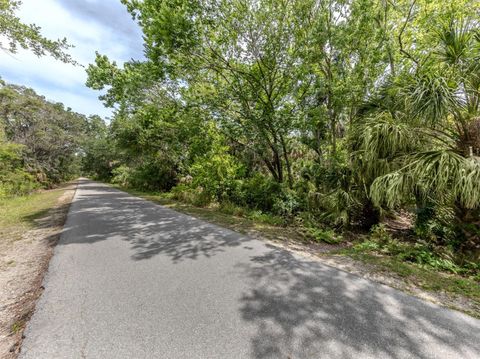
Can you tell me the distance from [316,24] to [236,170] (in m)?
5.32

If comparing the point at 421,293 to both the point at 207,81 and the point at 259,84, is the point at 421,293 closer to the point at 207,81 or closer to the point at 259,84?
the point at 259,84

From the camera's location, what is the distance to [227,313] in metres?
2.13

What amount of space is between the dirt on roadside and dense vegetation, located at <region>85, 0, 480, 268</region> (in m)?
4.75

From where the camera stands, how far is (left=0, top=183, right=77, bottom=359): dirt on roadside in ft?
6.47

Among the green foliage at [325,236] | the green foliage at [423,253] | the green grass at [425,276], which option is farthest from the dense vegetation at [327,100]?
the green grass at [425,276]

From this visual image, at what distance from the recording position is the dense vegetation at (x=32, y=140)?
14.4 meters

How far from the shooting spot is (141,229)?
5.20m

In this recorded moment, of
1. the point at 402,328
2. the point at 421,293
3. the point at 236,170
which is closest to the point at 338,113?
the point at 236,170

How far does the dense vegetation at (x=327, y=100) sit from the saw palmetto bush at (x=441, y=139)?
0.07 ft

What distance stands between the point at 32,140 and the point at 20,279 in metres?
22.9

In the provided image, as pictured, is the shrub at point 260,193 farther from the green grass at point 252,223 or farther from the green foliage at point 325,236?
the green foliage at point 325,236

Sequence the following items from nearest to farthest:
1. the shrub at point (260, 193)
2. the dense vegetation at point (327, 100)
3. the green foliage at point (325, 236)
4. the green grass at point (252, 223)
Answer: the dense vegetation at point (327, 100) → the green foliage at point (325, 236) → the green grass at point (252, 223) → the shrub at point (260, 193)

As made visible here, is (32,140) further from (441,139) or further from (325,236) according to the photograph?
(441,139)

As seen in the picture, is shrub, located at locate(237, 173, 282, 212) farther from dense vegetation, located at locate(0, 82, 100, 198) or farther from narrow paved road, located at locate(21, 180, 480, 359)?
dense vegetation, located at locate(0, 82, 100, 198)
